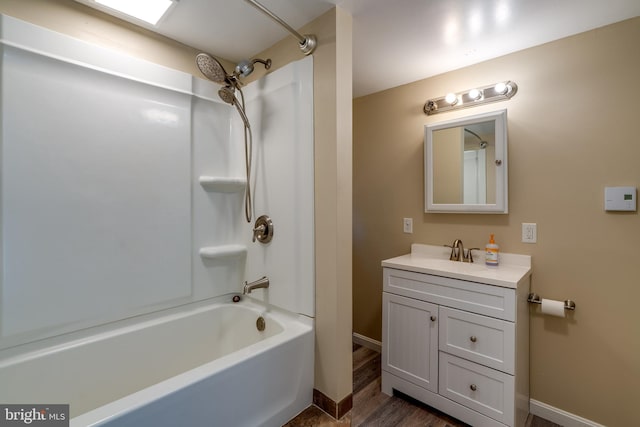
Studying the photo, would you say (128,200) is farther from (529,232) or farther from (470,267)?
(529,232)

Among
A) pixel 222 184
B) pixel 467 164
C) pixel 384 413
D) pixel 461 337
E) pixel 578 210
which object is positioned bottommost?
pixel 384 413

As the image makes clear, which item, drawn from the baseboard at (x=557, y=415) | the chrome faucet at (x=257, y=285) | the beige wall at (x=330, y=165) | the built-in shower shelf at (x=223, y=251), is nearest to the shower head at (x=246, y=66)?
the beige wall at (x=330, y=165)

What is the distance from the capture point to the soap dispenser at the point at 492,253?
5.75ft

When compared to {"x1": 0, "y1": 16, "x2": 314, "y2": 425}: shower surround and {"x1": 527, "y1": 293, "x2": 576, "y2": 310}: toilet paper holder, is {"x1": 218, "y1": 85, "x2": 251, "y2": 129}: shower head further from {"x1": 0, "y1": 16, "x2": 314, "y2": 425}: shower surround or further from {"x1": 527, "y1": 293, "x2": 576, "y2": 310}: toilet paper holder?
{"x1": 527, "y1": 293, "x2": 576, "y2": 310}: toilet paper holder

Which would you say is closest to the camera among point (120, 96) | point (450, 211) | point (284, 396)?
point (284, 396)

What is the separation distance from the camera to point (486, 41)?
167cm

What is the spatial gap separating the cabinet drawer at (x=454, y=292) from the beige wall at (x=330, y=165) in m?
0.56

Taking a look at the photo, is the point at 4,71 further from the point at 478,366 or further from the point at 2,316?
the point at 478,366

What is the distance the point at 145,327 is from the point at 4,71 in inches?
52.3

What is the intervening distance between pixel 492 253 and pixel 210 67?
79.5 inches

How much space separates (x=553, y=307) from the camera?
61.7 inches

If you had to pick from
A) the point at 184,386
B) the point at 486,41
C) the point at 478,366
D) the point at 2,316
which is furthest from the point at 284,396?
the point at 486,41

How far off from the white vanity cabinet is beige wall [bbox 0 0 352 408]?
57 centimetres

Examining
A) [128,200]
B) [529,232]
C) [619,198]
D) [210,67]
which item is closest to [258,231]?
[128,200]
